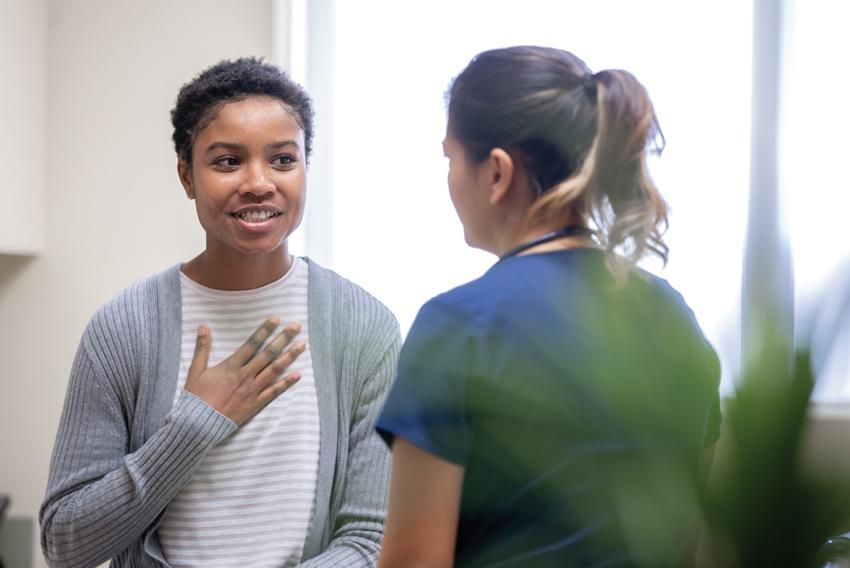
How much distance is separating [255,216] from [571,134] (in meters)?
0.52

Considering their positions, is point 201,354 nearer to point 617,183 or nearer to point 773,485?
point 617,183

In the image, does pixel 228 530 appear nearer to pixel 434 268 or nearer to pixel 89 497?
pixel 89 497

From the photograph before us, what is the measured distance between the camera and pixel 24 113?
1450 mm

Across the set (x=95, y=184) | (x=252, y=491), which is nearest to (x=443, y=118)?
(x=252, y=491)

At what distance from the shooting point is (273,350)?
949 millimetres

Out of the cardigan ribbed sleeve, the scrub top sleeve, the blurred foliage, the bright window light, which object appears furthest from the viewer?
the bright window light

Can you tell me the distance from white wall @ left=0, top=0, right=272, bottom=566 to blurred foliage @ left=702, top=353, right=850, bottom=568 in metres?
1.34

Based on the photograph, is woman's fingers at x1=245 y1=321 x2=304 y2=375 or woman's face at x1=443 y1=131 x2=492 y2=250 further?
woman's fingers at x1=245 y1=321 x2=304 y2=375

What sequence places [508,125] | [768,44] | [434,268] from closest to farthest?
[508,125] < [768,44] < [434,268]

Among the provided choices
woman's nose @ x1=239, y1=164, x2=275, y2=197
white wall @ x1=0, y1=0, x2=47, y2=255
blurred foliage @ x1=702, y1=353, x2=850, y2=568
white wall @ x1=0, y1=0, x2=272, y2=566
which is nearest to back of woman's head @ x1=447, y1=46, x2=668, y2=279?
blurred foliage @ x1=702, y1=353, x2=850, y2=568

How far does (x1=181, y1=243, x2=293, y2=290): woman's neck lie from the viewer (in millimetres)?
979

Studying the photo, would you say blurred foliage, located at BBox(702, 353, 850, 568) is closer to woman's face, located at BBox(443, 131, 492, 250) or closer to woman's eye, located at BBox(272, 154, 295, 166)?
woman's face, located at BBox(443, 131, 492, 250)

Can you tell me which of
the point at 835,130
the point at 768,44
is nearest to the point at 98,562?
the point at 835,130

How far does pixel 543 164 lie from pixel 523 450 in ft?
0.80
